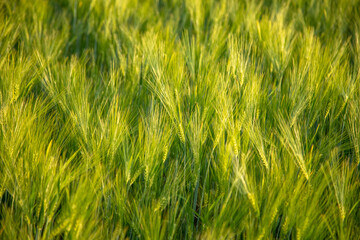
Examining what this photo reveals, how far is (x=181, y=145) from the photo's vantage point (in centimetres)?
89

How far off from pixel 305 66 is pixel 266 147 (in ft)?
1.14

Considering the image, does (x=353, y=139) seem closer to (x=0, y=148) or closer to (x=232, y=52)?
(x=232, y=52)

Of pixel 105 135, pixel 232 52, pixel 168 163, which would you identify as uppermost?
pixel 232 52

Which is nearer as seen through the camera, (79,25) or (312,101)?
(312,101)

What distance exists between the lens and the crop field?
2.34ft

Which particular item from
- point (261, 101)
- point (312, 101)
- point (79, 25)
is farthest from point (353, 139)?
point (79, 25)

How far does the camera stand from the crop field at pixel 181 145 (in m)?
0.71

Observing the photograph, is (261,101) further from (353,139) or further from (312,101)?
(353,139)

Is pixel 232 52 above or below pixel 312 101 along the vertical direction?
above

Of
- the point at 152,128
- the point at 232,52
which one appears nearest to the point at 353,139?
the point at 232,52

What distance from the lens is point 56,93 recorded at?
101 cm

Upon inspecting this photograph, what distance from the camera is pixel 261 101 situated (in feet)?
3.19

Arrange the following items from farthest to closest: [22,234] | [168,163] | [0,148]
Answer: [168,163], [0,148], [22,234]

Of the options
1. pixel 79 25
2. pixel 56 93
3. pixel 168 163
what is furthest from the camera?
pixel 79 25
